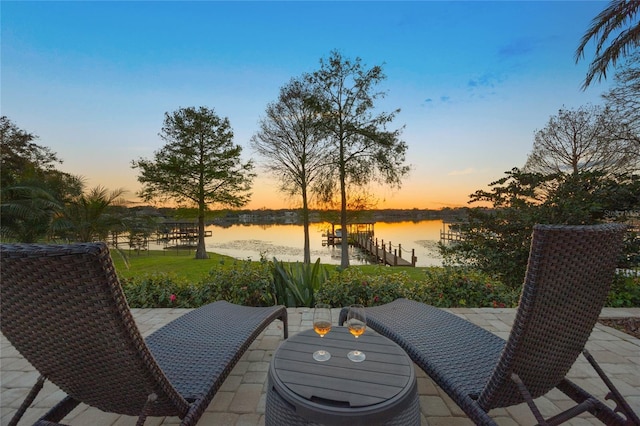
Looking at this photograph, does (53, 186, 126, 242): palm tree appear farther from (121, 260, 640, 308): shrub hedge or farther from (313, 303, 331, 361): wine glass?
(313, 303, 331, 361): wine glass

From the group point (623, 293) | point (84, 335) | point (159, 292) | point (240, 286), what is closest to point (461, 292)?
point (623, 293)

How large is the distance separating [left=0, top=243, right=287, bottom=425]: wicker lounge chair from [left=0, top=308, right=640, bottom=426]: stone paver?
0.48 meters

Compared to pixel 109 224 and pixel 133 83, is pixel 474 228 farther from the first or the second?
pixel 109 224

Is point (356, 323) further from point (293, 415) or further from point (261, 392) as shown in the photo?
point (261, 392)

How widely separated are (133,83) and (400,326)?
975cm

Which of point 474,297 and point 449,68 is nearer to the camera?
point 474,297

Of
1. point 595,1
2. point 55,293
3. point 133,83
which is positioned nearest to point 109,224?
point 133,83

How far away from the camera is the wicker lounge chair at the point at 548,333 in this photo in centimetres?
125

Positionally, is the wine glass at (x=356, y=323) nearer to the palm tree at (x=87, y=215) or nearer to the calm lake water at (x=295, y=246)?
the calm lake water at (x=295, y=246)

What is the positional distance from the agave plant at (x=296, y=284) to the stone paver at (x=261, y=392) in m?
0.97

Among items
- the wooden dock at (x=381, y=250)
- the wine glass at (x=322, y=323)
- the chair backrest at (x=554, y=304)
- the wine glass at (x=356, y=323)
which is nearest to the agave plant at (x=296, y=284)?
the wine glass at (x=322, y=323)

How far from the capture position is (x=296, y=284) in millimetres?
4395

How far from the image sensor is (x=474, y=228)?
643cm

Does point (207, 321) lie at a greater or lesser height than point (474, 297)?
greater
